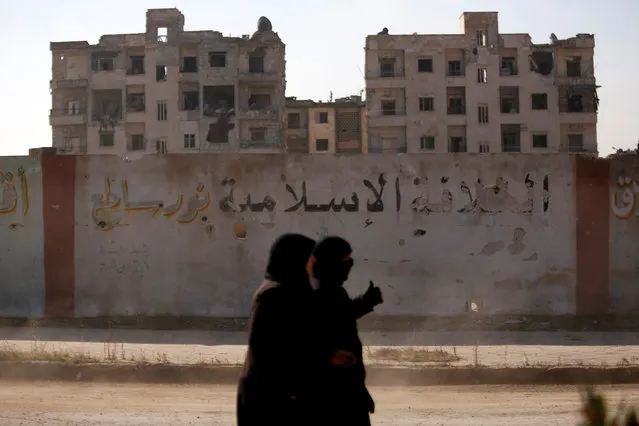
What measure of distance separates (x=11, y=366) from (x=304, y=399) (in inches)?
259

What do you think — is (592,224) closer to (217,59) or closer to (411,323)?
(411,323)

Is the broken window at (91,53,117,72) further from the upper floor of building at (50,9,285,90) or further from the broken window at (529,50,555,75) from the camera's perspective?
the broken window at (529,50,555,75)

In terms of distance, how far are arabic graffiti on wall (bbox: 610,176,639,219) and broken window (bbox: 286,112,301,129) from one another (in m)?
49.8

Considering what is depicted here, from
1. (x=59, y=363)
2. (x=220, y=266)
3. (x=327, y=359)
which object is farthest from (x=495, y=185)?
(x=327, y=359)

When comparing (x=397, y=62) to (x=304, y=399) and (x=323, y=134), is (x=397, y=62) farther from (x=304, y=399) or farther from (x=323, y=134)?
(x=304, y=399)

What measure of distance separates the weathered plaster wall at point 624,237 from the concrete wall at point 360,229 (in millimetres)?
18

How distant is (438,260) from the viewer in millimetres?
13758

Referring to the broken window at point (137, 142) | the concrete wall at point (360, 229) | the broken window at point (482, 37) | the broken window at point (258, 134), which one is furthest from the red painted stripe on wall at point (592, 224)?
the broken window at point (137, 142)

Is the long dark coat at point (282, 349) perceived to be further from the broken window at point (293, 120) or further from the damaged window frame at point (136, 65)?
the broken window at point (293, 120)

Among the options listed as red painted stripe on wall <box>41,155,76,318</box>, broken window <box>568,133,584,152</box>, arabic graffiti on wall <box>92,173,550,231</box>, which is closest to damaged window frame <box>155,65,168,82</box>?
broken window <box>568,133,584,152</box>

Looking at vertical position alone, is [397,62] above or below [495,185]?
above

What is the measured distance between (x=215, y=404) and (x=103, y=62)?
55324mm

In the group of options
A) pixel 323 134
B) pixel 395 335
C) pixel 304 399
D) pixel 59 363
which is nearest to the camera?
pixel 304 399

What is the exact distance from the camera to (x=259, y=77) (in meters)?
57.1
